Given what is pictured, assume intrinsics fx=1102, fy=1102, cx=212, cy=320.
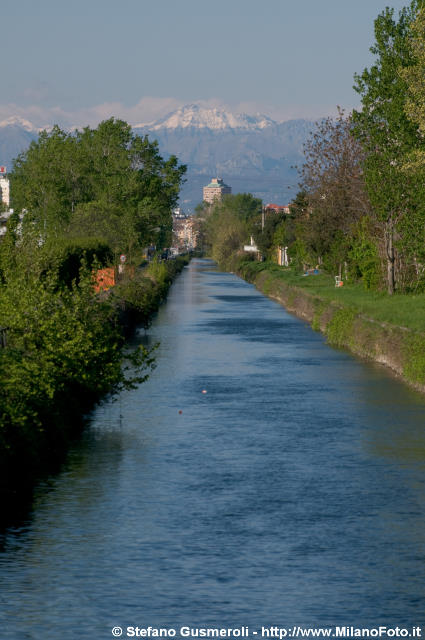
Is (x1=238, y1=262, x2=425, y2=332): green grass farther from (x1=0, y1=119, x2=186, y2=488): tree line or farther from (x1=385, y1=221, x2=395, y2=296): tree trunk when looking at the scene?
(x1=0, y1=119, x2=186, y2=488): tree line

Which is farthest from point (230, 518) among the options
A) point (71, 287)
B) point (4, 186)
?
point (4, 186)

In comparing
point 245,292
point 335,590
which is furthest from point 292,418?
point 245,292

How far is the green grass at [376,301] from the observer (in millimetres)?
41844

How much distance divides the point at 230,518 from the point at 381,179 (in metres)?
40.7

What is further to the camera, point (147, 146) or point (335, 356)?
point (147, 146)

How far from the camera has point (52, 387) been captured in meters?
23.8

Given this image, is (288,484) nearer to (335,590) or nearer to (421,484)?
(421,484)

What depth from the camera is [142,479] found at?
71.6ft

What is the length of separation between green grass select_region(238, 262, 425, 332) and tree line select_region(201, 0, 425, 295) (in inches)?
60.9

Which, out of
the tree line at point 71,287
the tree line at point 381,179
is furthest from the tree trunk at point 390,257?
the tree line at point 71,287

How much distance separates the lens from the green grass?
41.8 metres

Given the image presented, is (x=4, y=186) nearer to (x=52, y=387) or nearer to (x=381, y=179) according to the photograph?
(x=381, y=179)

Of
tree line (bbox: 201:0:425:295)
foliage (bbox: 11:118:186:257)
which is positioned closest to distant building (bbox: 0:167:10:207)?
foliage (bbox: 11:118:186:257)

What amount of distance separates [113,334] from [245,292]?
7569cm
